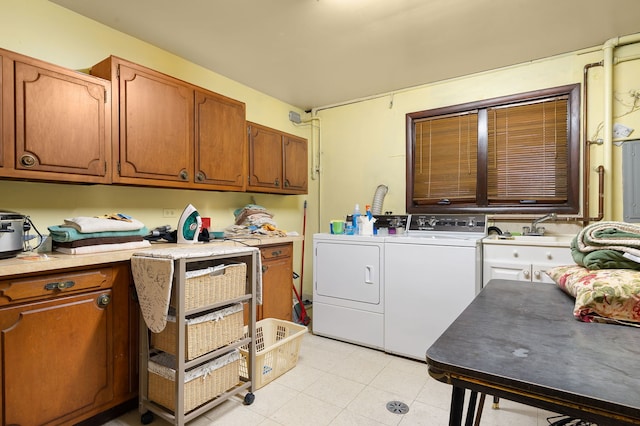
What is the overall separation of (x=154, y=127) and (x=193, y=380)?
1.64m

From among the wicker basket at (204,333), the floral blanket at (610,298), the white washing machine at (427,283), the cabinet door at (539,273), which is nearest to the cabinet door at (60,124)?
the wicker basket at (204,333)

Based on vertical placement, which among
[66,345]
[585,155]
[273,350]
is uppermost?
[585,155]

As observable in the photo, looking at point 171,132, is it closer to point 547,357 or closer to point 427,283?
point 427,283

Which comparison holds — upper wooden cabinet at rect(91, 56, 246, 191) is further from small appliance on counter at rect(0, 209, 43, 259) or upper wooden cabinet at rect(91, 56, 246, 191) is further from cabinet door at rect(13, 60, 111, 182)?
small appliance on counter at rect(0, 209, 43, 259)

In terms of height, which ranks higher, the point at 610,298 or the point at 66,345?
the point at 610,298

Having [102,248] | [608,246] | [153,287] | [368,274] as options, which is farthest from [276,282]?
[608,246]

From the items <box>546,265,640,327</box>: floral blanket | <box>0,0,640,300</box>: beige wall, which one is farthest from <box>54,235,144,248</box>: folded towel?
<box>546,265,640,327</box>: floral blanket

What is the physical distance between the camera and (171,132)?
2352mm

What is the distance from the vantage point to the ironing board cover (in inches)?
65.3

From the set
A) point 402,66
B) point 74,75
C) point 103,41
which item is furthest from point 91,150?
point 402,66

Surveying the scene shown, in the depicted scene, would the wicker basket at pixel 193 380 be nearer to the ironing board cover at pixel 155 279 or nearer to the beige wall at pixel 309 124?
the ironing board cover at pixel 155 279

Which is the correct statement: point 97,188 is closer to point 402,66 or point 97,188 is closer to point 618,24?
point 402,66

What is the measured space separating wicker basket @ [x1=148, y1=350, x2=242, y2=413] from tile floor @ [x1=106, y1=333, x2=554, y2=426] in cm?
16

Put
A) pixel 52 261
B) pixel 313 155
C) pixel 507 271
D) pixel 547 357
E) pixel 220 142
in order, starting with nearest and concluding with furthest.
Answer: pixel 547 357
pixel 52 261
pixel 507 271
pixel 220 142
pixel 313 155
